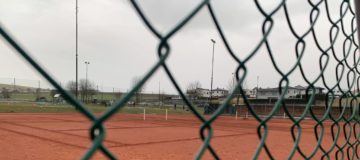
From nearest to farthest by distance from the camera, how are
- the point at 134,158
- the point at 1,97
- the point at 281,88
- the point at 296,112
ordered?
1. the point at 281,88
2. the point at 134,158
3. the point at 296,112
4. the point at 1,97

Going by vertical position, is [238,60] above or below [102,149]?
above

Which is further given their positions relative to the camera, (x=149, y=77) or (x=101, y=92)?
→ (x=101, y=92)

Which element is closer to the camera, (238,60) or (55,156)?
(238,60)

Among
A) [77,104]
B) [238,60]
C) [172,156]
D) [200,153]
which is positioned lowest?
[172,156]

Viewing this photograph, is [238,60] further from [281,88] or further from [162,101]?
[162,101]

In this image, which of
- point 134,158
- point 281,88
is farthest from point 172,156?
point 281,88

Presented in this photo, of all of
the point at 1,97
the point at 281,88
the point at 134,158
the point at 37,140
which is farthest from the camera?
the point at 1,97

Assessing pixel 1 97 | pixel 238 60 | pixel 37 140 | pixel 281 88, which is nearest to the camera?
pixel 238 60

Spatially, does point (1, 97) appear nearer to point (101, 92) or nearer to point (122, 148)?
point (101, 92)

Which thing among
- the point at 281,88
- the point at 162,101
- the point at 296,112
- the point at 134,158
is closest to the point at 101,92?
the point at 162,101

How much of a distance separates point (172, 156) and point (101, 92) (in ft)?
182

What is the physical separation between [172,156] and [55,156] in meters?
2.82

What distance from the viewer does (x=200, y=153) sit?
0.93m

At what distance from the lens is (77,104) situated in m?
0.65
